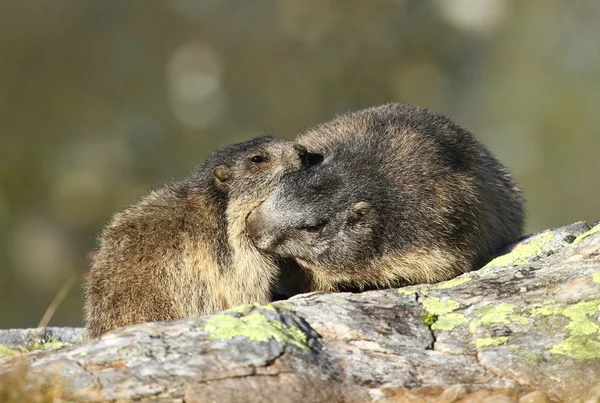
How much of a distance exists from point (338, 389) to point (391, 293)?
169 cm

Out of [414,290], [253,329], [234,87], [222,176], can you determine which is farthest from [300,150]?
[234,87]

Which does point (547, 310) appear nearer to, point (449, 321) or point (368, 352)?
point (449, 321)

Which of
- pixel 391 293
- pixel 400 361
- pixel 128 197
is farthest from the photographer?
pixel 128 197

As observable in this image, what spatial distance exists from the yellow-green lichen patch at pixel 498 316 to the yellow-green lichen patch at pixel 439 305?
221 mm

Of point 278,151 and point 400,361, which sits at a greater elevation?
point 278,151

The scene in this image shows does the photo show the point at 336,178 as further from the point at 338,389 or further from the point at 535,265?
the point at 338,389

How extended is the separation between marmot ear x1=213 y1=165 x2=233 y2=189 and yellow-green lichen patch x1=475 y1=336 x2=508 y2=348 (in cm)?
394

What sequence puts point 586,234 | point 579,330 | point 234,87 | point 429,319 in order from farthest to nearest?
point 234,87
point 586,234
point 429,319
point 579,330

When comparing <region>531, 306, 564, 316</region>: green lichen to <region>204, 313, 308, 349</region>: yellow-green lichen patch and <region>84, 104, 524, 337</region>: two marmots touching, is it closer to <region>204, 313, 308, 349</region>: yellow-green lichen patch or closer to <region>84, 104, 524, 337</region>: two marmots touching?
<region>204, 313, 308, 349</region>: yellow-green lichen patch

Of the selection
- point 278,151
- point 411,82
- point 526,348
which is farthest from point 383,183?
point 411,82

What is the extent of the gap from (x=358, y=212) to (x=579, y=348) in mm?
3183

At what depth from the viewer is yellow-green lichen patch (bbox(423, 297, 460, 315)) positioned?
7.22 metres

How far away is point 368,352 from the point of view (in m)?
6.53

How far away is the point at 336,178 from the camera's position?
30.8 feet
